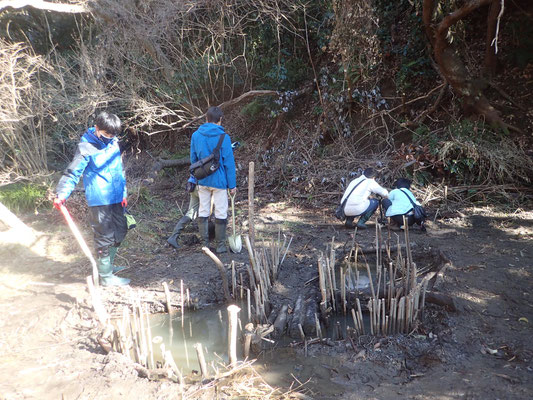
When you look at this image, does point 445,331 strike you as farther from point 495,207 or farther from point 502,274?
point 495,207

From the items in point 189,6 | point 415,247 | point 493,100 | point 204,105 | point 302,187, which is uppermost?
point 189,6

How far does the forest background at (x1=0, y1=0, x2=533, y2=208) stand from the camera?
6.99 metres

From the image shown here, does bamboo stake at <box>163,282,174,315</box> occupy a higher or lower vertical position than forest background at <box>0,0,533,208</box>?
lower

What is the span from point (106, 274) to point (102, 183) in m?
1.02

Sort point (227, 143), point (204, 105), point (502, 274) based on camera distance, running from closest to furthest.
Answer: point (502, 274) → point (227, 143) → point (204, 105)

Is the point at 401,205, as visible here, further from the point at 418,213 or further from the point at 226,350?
the point at 226,350

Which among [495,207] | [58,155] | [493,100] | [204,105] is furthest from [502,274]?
[58,155]

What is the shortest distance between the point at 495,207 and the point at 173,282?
5072mm

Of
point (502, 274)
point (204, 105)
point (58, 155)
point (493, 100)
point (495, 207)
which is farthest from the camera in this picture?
point (204, 105)

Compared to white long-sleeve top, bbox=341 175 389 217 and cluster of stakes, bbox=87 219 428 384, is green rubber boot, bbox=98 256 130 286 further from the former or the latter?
white long-sleeve top, bbox=341 175 389 217

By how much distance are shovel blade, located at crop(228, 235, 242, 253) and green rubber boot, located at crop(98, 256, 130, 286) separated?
134 cm

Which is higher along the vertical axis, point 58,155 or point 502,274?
point 58,155

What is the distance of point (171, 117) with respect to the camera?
10.5 meters

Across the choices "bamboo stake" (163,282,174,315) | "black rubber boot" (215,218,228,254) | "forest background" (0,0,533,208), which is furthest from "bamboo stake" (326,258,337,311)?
"forest background" (0,0,533,208)
